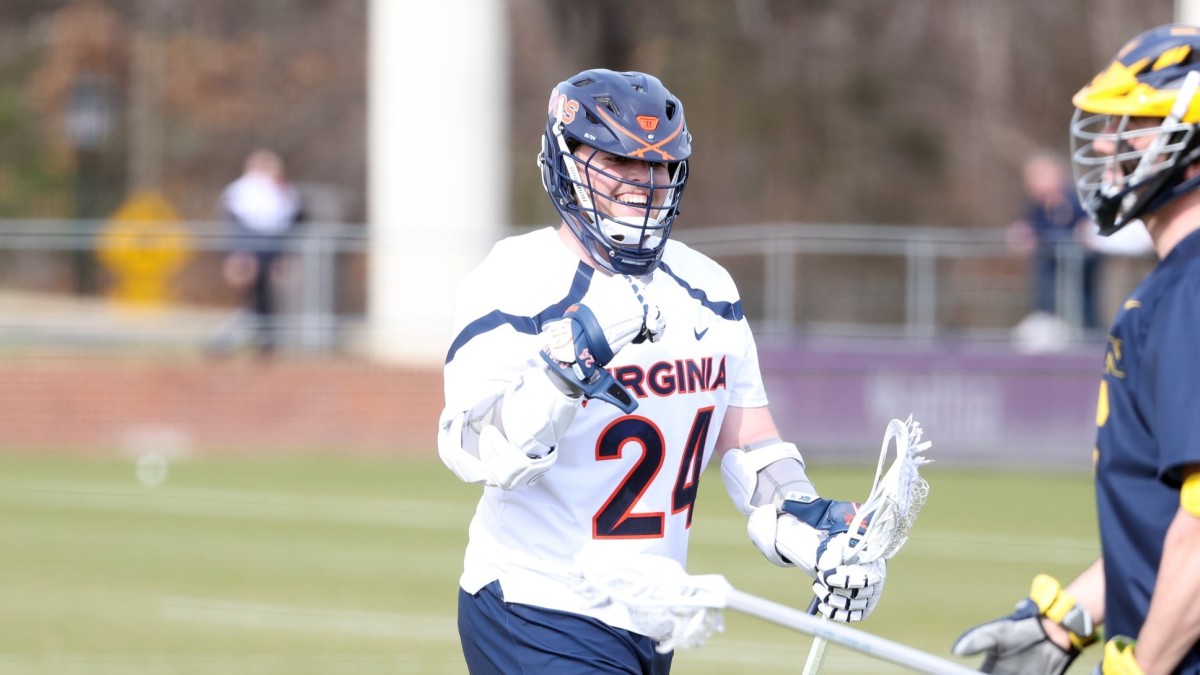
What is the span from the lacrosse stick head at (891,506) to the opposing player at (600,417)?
0.15 feet

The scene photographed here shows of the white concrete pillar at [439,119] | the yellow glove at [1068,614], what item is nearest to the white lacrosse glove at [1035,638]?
the yellow glove at [1068,614]

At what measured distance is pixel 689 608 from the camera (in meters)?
3.85

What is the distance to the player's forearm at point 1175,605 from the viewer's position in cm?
383

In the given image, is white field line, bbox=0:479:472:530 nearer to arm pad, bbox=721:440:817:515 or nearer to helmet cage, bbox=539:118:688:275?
arm pad, bbox=721:440:817:515

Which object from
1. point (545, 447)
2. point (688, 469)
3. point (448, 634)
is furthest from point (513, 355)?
point (448, 634)

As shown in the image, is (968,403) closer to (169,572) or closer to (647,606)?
(169,572)

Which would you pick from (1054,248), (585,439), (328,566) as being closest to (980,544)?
(328,566)

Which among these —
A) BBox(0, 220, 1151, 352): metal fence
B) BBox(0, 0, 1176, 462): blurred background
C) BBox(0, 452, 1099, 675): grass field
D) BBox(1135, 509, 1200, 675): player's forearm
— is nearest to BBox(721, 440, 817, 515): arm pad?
BBox(1135, 509, 1200, 675): player's forearm

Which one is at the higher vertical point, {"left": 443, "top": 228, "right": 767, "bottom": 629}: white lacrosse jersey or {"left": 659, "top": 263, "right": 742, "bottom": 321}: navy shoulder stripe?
{"left": 659, "top": 263, "right": 742, "bottom": 321}: navy shoulder stripe

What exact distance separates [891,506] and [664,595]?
0.70 meters

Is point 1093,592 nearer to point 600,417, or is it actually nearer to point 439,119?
point 600,417

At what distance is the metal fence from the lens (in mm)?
18609

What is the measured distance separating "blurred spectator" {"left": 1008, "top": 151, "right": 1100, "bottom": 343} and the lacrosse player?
14104 mm

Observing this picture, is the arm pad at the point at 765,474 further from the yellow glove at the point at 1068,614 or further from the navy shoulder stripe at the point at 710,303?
the yellow glove at the point at 1068,614
